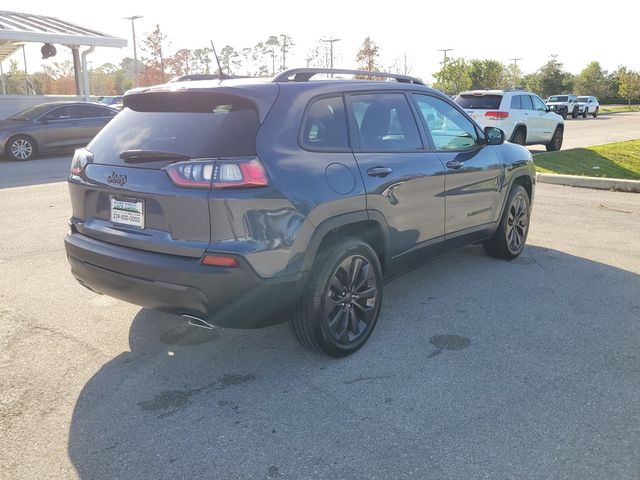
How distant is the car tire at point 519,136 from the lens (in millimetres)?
15645

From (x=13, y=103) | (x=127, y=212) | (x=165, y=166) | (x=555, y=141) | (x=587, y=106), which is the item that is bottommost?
(x=555, y=141)

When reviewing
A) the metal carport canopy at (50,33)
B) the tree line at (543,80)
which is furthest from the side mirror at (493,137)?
the tree line at (543,80)

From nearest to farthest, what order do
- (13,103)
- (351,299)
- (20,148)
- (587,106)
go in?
(351,299), (20,148), (13,103), (587,106)

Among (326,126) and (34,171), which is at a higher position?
(326,126)

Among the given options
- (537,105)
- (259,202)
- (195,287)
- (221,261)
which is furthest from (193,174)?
(537,105)

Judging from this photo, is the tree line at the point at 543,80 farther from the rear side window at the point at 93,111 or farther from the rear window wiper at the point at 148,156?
the rear window wiper at the point at 148,156

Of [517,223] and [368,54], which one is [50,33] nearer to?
[517,223]

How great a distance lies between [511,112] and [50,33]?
16934 millimetres

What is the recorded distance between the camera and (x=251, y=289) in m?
3.24

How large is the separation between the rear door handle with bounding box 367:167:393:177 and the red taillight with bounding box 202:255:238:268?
1.21 meters

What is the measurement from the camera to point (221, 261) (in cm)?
318

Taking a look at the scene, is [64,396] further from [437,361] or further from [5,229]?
[5,229]

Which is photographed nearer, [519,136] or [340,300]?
[340,300]

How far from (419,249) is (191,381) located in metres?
2.01
